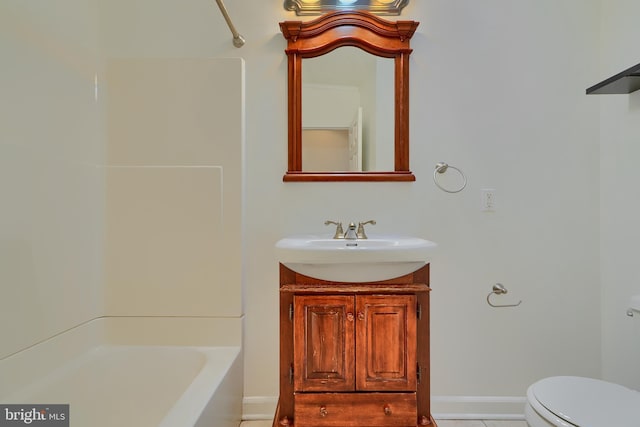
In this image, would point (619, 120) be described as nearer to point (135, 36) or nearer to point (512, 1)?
point (512, 1)

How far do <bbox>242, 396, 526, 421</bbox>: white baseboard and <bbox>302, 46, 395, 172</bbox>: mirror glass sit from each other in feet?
3.89

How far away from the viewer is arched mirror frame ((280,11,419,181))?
61.7 inches

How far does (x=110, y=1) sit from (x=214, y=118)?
30.9 inches

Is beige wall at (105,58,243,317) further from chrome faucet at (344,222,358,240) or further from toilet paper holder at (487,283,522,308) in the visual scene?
toilet paper holder at (487,283,522,308)

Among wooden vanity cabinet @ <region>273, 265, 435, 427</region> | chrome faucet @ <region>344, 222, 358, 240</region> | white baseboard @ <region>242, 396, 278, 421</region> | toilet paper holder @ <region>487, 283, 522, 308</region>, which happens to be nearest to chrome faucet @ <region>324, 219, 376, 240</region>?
chrome faucet @ <region>344, 222, 358, 240</region>

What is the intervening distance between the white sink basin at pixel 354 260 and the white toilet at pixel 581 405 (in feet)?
1.82

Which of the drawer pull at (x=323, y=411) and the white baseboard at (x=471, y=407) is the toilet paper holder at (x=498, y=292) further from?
the drawer pull at (x=323, y=411)

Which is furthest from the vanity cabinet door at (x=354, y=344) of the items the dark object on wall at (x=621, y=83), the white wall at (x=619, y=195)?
the dark object on wall at (x=621, y=83)

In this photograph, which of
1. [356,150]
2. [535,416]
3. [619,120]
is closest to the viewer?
[535,416]

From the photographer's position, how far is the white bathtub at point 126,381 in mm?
1070

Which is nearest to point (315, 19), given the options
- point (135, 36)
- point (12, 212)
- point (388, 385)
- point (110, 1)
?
point (135, 36)

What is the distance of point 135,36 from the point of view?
5.22 ft

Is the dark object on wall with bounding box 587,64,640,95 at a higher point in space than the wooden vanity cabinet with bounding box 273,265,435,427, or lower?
higher

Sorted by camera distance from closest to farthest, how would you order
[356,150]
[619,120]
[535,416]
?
[535,416] → [619,120] → [356,150]
